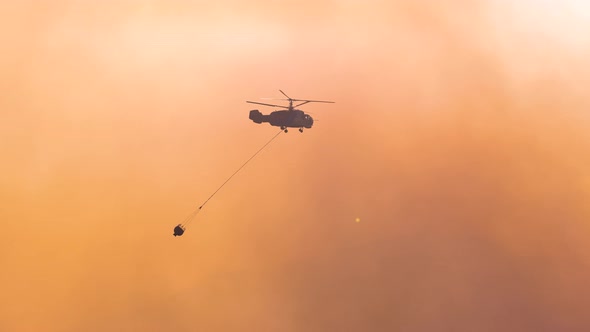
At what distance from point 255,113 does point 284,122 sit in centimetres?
392

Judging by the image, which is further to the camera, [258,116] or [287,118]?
[258,116]

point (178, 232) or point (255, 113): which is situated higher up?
point (255, 113)

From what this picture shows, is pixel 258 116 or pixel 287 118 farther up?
pixel 287 118

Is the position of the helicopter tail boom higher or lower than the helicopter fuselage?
lower

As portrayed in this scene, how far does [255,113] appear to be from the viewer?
72.4 metres

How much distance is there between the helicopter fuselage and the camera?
70.6m

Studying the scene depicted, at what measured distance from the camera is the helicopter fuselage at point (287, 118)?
2781 inches

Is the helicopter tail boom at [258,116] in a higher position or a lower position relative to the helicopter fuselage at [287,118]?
lower

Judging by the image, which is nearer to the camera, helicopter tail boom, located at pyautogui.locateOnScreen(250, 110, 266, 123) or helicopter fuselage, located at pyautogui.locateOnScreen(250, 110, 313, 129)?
helicopter fuselage, located at pyautogui.locateOnScreen(250, 110, 313, 129)

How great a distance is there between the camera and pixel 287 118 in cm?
7088

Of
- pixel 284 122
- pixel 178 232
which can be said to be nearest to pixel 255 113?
pixel 284 122

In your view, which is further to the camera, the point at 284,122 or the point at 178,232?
the point at 284,122

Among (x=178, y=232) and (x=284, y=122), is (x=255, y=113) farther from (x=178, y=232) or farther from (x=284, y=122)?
(x=178, y=232)

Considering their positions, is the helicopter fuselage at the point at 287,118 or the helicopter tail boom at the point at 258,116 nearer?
the helicopter fuselage at the point at 287,118
